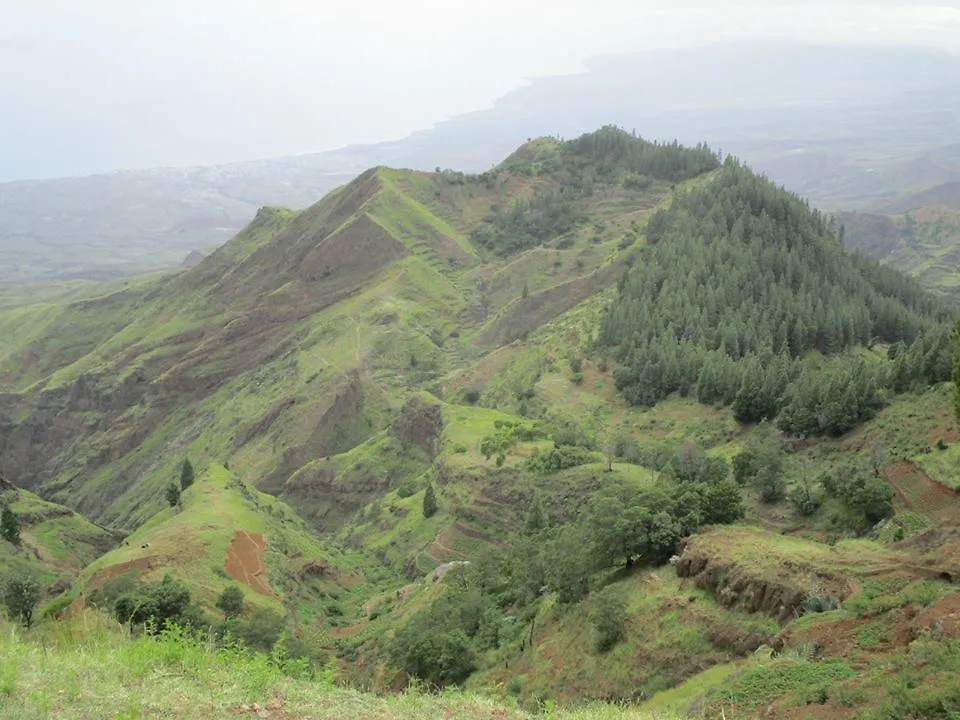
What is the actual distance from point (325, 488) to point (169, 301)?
90.6m

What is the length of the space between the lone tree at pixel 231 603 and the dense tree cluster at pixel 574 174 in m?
104

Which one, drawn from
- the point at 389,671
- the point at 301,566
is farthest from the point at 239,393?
the point at 389,671

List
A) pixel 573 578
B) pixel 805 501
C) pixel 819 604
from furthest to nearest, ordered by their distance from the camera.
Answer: pixel 805 501 < pixel 573 578 < pixel 819 604

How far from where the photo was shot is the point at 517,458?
65.9 meters

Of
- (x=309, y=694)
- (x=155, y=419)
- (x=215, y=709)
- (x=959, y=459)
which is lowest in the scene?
(x=155, y=419)

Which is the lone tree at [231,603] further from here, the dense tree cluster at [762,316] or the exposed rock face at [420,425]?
the dense tree cluster at [762,316]

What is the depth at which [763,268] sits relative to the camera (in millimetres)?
104250

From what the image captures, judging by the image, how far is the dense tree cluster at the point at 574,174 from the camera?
14500cm

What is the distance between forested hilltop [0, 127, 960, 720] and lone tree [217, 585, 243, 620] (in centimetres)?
48

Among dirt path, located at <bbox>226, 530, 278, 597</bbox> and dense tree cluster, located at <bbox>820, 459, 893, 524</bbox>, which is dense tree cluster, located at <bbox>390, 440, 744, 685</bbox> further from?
dirt path, located at <bbox>226, 530, 278, 597</bbox>

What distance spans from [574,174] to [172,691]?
157 m

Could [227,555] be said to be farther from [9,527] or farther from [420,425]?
[420,425]

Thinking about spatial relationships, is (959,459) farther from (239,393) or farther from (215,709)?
(239,393)

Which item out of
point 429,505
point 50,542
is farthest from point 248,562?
point 50,542
